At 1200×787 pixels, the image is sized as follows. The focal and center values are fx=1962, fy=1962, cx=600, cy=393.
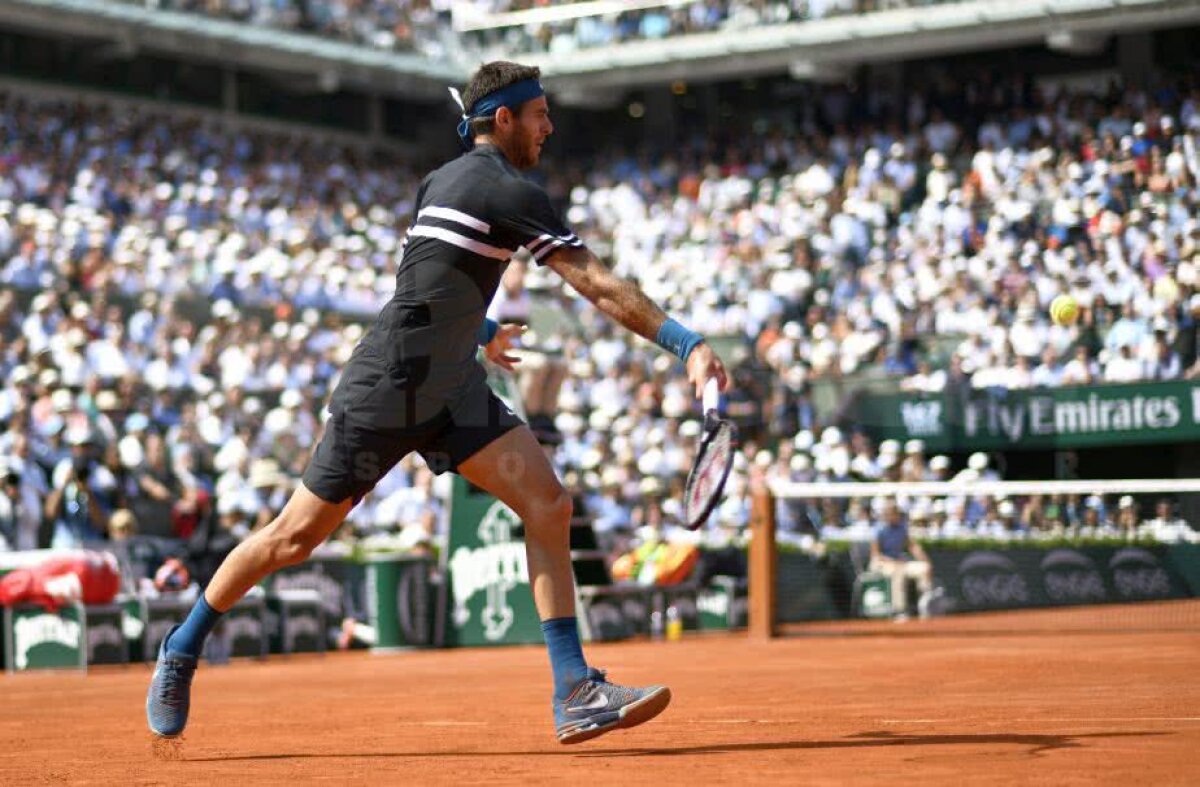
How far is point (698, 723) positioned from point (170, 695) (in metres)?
2.09

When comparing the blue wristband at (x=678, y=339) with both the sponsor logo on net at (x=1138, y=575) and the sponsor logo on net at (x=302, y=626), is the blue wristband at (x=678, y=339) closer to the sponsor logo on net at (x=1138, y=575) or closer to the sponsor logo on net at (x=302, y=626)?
the sponsor logo on net at (x=302, y=626)

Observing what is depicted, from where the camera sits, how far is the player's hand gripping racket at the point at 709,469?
6.33m

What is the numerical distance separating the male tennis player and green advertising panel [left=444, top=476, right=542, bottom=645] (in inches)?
394

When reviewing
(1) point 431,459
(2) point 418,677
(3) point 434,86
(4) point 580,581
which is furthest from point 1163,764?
(3) point 434,86

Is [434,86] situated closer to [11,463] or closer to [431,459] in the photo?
[11,463]

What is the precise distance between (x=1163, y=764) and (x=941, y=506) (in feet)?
50.4

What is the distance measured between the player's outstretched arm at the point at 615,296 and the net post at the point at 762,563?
9755mm

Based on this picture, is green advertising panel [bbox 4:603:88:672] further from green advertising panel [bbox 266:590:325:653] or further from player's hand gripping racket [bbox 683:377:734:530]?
player's hand gripping racket [bbox 683:377:734:530]

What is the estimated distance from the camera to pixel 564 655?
21.9 feet

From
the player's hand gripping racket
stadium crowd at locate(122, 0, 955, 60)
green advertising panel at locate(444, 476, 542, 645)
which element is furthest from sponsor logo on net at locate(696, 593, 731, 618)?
stadium crowd at locate(122, 0, 955, 60)

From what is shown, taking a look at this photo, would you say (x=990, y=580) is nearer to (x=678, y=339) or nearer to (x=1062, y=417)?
(x=1062, y=417)

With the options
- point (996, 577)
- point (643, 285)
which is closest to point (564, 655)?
point (996, 577)

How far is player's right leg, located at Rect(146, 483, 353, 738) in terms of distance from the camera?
674 centimetres

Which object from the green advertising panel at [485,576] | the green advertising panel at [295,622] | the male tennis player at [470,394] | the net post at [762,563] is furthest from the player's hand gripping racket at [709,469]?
the green advertising panel at [295,622]
